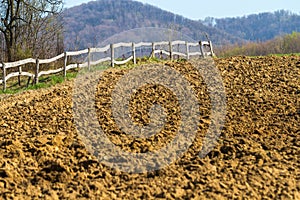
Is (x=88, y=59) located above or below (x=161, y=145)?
above

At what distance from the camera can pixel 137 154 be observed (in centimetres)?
544

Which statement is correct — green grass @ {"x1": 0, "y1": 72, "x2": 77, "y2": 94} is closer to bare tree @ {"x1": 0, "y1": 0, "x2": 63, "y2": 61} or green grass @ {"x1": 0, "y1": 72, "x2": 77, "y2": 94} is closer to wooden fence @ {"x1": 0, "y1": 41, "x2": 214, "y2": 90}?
wooden fence @ {"x1": 0, "y1": 41, "x2": 214, "y2": 90}

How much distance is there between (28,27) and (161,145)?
68.8 ft

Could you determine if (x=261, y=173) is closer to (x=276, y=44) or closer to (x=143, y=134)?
(x=143, y=134)

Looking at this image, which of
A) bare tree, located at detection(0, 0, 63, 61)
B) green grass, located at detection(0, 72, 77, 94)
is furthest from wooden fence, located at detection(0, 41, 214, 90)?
bare tree, located at detection(0, 0, 63, 61)

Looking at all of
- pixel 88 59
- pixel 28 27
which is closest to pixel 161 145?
pixel 88 59

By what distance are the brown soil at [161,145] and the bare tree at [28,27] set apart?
50.5 feet

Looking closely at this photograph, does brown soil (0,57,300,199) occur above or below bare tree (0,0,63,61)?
below

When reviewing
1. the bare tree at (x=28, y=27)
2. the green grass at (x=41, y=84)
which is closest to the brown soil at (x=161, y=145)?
the green grass at (x=41, y=84)

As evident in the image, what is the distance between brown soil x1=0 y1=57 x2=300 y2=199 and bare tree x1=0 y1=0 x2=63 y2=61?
15401 millimetres

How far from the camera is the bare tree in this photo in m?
22.7

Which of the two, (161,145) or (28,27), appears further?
(28,27)

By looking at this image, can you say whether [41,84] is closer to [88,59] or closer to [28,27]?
[88,59]

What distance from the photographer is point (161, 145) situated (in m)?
5.71
